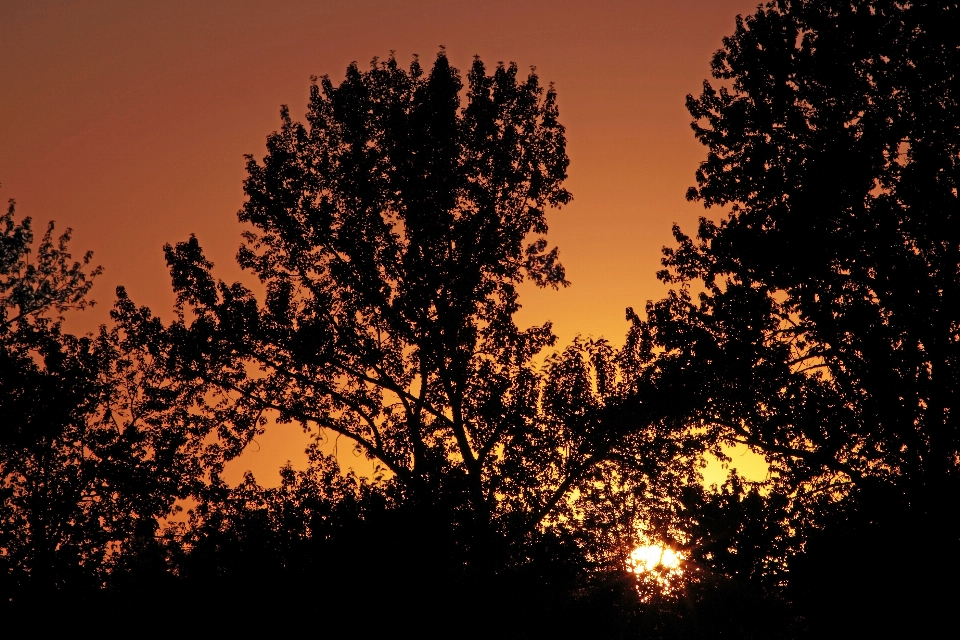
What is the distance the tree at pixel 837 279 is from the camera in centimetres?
1967

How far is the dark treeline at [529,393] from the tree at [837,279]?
74mm

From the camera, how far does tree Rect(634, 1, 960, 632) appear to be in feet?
64.5

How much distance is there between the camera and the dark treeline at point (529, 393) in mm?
16000

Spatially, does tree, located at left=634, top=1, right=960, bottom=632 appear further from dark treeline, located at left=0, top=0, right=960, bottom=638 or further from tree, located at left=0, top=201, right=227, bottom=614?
tree, located at left=0, top=201, right=227, bottom=614

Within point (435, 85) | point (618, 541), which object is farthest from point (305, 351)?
point (618, 541)

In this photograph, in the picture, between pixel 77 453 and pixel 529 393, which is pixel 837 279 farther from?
pixel 77 453

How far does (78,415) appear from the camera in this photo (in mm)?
29828

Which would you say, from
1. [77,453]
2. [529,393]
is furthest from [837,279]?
[77,453]

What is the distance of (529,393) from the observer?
2586 centimetres

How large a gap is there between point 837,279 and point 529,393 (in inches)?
378

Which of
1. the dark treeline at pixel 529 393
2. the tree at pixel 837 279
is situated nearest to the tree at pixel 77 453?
the dark treeline at pixel 529 393

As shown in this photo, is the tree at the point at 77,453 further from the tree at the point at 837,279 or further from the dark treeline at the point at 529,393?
the tree at the point at 837,279

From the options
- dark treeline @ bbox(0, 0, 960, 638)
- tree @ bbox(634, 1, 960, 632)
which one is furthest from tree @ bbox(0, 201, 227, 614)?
tree @ bbox(634, 1, 960, 632)

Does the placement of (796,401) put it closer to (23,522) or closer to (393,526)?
(393,526)
